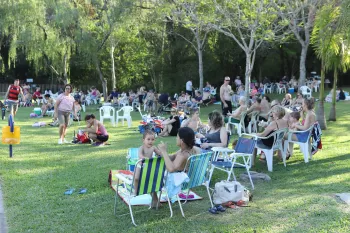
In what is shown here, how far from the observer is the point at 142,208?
5238 mm

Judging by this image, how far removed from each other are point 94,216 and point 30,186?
1.78 m

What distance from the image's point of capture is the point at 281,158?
8.07 metres

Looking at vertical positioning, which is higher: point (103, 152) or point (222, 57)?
point (222, 57)

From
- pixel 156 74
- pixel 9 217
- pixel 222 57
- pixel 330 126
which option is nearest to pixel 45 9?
pixel 156 74

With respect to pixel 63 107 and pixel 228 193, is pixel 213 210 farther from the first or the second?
pixel 63 107

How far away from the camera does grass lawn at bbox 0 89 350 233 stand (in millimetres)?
4625

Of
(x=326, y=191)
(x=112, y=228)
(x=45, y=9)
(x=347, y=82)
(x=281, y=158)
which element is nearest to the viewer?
(x=112, y=228)

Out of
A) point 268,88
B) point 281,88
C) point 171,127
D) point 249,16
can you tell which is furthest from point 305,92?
point 171,127

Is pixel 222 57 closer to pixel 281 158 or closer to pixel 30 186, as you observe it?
pixel 281 158

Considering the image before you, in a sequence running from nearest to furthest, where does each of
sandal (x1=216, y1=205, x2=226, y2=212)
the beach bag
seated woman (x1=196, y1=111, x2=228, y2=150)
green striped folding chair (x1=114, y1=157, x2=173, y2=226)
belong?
green striped folding chair (x1=114, y1=157, x2=173, y2=226) → sandal (x1=216, y1=205, x2=226, y2=212) → the beach bag → seated woman (x1=196, y1=111, x2=228, y2=150)

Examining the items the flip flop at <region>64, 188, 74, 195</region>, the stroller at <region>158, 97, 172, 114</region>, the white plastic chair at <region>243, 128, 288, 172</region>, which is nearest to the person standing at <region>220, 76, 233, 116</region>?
the white plastic chair at <region>243, 128, 288, 172</region>

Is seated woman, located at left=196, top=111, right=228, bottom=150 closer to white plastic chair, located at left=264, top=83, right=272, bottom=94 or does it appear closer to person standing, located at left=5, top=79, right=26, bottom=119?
person standing, located at left=5, top=79, right=26, bottom=119

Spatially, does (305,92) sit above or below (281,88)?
below

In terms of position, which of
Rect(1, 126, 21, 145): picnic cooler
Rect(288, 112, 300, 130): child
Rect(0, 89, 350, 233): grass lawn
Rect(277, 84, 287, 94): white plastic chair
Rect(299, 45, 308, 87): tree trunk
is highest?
Rect(299, 45, 308, 87): tree trunk
